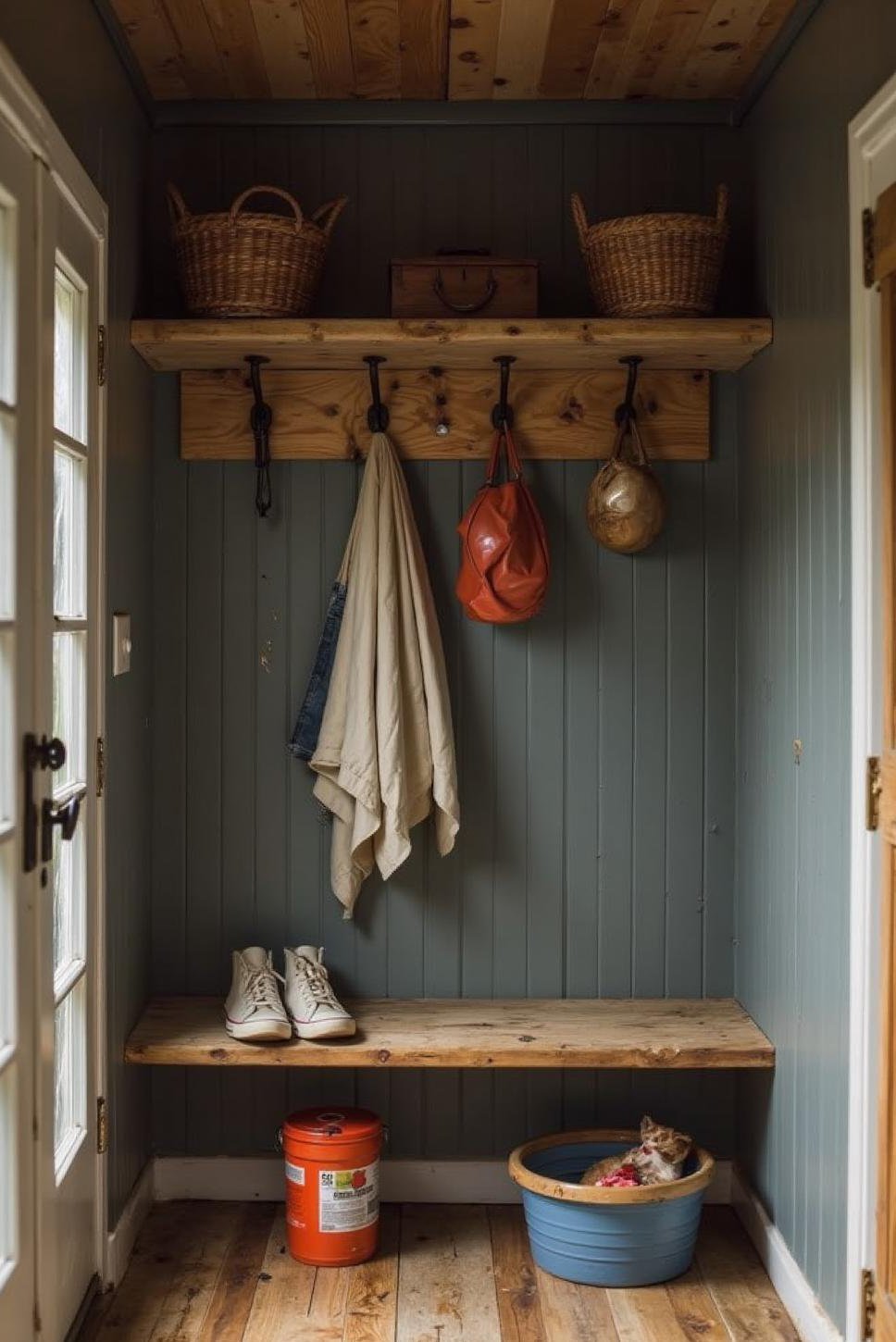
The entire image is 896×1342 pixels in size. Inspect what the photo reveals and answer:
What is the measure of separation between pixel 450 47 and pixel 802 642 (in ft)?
4.50

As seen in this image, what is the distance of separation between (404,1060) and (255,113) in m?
2.05

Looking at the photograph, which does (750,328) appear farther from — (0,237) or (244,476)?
(0,237)

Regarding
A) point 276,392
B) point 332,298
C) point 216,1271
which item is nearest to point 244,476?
point 276,392

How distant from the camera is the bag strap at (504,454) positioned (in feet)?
9.87

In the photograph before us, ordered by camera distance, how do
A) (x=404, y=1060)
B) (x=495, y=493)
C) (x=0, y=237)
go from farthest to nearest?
(x=495, y=493) < (x=404, y=1060) < (x=0, y=237)

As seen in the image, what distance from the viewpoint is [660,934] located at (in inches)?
123

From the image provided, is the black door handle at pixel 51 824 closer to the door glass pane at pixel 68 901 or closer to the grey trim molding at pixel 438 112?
the door glass pane at pixel 68 901

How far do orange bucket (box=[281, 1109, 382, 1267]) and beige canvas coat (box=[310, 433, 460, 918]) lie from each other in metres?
0.49

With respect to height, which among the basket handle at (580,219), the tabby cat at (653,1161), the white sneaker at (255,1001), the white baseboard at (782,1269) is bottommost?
the white baseboard at (782,1269)

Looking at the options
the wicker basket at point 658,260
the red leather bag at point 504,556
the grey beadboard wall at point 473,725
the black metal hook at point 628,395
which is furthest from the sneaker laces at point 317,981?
the wicker basket at point 658,260

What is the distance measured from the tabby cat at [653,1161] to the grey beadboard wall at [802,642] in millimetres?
194

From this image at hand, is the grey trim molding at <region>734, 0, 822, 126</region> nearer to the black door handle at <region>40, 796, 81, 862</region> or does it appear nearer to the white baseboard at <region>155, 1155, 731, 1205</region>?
the black door handle at <region>40, 796, 81, 862</region>

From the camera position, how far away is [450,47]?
2.78 m

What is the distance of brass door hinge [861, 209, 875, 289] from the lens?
85.1 inches
